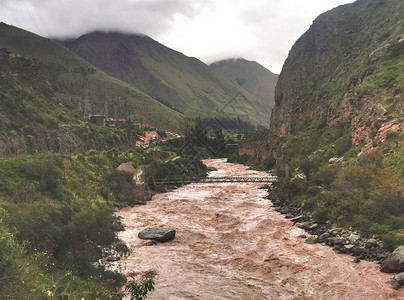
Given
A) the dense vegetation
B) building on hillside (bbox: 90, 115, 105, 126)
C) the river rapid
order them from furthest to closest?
1. building on hillside (bbox: 90, 115, 105, 126)
2. the river rapid
3. the dense vegetation

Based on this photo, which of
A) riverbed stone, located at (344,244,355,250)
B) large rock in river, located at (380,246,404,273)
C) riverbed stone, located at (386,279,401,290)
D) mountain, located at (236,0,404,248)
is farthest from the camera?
mountain, located at (236,0,404,248)

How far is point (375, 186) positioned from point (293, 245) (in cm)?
1000

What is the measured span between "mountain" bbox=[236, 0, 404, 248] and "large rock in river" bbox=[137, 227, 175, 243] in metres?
14.1

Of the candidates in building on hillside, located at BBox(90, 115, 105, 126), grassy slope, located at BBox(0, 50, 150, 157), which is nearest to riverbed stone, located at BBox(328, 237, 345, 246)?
grassy slope, located at BBox(0, 50, 150, 157)

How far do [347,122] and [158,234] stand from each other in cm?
4263

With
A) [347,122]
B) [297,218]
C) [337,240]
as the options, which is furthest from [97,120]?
[337,240]

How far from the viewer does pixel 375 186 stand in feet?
96.7

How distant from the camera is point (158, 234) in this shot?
28.0 meters

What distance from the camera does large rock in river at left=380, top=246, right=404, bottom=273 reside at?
1934 cm

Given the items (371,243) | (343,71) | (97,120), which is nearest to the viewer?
(371,243)

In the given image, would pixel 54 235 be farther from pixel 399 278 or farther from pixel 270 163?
pixel 270 163

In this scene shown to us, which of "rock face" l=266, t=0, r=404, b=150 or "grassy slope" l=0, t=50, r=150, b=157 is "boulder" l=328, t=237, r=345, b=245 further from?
"grassy slope" l=0, t=50, r=150, b=157

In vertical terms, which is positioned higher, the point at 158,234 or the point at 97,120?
the point at 97,120

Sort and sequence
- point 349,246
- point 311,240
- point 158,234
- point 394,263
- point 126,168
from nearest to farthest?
point 394,263, point 349,246, point 311,240, point 158,234, point 126,168
